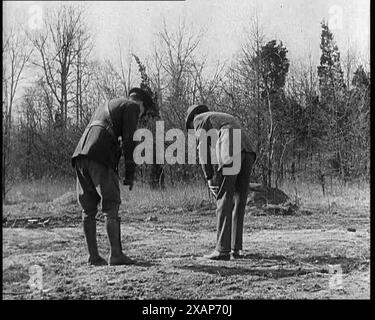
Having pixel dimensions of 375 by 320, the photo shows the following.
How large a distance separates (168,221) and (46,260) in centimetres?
202

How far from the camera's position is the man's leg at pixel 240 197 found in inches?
156

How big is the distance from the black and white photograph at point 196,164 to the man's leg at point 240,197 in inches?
0.4

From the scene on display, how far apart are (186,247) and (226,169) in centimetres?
77

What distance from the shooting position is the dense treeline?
4.16 meters

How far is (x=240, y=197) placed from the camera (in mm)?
4012

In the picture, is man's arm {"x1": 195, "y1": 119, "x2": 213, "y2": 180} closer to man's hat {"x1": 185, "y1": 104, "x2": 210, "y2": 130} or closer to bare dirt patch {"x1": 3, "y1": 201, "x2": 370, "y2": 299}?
man's hat {"x1": 185, "y1": 104, "x2": 210, "y2": 130}

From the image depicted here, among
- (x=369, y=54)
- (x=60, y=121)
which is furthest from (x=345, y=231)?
(x=60, y=121)

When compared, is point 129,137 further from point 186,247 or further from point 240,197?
point 186,247

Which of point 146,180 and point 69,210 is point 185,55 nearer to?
point 146,180

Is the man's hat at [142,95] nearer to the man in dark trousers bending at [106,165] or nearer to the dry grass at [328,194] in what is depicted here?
the man in dark trousers bending at [106,165]

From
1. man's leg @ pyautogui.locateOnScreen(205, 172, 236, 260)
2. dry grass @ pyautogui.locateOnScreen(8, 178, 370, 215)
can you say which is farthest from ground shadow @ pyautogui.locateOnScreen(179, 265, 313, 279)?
dry grass @ pyautogui.locateOnScreen(8, 178, 370, 215)

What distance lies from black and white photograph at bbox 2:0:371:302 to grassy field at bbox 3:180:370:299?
0.05 feet

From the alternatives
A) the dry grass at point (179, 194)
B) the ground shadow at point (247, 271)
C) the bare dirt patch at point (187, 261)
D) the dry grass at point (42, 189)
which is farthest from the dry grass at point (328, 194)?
the dry grass at point (42, 189)

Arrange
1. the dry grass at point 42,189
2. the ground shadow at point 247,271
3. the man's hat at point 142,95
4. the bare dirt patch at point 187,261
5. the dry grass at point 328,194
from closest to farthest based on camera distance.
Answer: the bare dirt patch at point 187,261
the ground shadow at point 247,271
the man's hat at point 142,95
the dry grass at point 42,189
the dry grass at point 328,194
